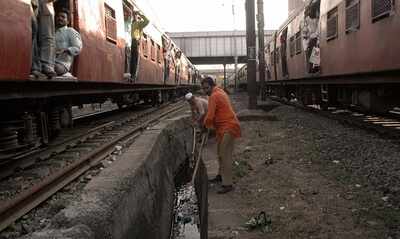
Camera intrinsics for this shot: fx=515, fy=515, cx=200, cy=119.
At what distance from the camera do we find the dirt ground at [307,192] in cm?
476

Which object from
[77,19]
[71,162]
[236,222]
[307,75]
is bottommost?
[236,222]

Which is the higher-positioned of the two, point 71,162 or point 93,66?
point 93,66

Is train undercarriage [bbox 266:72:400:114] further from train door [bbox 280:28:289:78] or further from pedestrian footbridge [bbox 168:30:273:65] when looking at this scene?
pedestrian footbridge [bbox 168:30:273:65]

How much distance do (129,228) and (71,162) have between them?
2.56 meters

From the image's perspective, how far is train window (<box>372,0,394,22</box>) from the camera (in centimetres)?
775

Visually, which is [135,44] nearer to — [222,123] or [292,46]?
[292,46]

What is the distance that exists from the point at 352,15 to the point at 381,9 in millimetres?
1674

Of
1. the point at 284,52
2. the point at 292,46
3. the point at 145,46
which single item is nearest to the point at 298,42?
the point at 292,46

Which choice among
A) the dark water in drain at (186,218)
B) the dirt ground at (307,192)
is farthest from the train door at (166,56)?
the dark water in drain at (186,218)

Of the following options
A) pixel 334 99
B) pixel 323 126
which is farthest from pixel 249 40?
pixel 323 126

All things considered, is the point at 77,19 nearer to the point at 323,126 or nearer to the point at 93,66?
the point at 93,66

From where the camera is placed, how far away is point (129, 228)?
4.14 m

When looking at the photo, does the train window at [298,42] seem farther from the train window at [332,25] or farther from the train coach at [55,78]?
the train coach at [55,78]

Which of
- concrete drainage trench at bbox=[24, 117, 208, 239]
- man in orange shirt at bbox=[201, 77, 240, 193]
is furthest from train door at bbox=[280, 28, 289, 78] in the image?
man in orange shirt at bbox=[201, 77, 240, 193]
